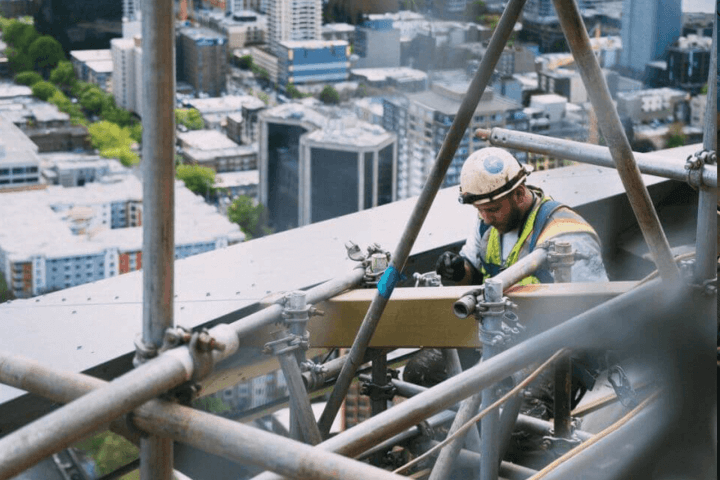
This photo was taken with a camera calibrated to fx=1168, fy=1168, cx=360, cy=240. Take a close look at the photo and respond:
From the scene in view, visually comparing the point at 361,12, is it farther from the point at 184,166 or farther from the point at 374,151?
the point at 184,166

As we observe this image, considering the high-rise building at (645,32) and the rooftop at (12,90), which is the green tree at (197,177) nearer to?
the rooftop at (12,90)

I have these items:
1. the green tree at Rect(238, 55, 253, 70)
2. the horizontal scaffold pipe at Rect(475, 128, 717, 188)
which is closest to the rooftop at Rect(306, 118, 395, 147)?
the green tree at Rect(238, 55, 253, 70)

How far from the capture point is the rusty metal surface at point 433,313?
2533 mm

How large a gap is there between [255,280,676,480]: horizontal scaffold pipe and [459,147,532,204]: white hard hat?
1.08 meters

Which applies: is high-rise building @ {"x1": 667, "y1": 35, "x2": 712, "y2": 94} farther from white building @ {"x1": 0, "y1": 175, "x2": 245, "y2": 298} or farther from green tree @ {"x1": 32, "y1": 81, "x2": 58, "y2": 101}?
green tree @ {"x1": 32, "y1": 81, "x2": 58, "y2": 101}

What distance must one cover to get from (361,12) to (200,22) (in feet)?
20.0

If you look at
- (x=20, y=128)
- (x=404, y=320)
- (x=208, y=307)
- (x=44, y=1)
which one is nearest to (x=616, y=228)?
(x=208, y=307)

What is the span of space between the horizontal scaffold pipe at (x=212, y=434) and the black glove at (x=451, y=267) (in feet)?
6.58

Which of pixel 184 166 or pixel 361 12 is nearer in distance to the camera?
pixel 361 12

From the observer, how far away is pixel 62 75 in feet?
69.6

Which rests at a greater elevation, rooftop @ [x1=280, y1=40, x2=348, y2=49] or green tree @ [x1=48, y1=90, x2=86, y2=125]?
rooftop @ [x1=280, y1=40, x2=348, y2=49]

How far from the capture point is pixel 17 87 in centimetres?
2092

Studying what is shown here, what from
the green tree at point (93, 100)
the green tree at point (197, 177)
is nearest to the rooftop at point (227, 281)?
the green tree at point (93, 100)

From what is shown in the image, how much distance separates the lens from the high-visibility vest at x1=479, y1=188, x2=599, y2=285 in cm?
338
